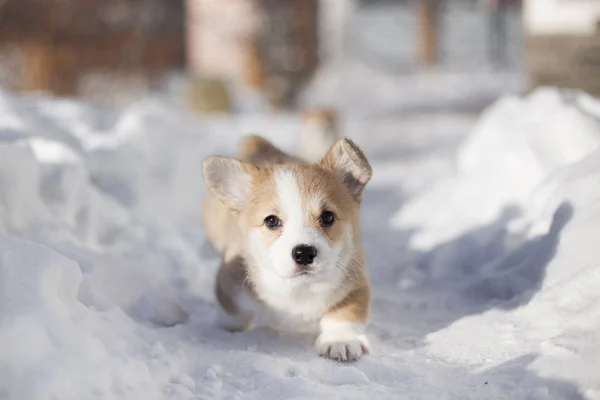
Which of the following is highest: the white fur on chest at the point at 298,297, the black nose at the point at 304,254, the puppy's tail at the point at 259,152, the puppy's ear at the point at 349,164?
the puppy's tail at the point at 259,152

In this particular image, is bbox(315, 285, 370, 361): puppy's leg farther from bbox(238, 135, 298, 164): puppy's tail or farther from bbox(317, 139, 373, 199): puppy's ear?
bbox(238, 135, 298, 164): puppy's tail

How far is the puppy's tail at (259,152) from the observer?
4.15m

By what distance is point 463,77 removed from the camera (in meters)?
20.7

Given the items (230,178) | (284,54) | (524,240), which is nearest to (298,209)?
(230,178)

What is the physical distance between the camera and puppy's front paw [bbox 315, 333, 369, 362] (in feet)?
10.3

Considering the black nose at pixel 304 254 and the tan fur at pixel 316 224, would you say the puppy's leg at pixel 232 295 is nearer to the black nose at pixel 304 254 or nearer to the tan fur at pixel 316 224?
the tan fur at pixel 316 224

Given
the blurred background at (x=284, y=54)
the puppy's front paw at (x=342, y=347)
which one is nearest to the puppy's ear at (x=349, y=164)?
the puppy's front paw at (x=342, y=347)

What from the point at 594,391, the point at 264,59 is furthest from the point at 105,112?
the point at 264,59

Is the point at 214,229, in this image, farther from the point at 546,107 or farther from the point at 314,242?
the point at 546,107

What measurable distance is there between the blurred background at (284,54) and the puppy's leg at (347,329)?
5.88m

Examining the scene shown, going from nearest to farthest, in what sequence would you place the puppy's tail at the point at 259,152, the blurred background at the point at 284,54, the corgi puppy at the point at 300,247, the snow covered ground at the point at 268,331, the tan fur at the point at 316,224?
1. the snow covered ground at the point at 268,331
2. the corgi puppy at the point at 300,247
3. the tan fur at the point at 316,224
4. the puppy's tail at the point at 259,152
5. the blurred background at the point at 284,54

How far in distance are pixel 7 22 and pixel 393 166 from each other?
8.64 meters

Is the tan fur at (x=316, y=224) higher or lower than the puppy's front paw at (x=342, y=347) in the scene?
higher

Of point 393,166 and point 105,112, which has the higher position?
point 393,166
